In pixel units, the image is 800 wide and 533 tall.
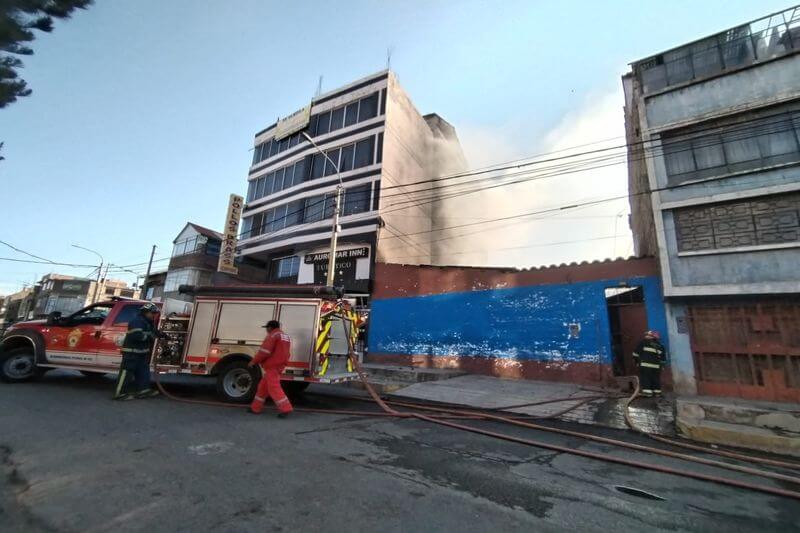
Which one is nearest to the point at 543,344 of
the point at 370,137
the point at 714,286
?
the point at 714,286

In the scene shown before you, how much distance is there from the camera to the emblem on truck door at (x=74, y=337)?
802 centimetres

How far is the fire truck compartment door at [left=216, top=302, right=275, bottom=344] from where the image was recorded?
747 cm

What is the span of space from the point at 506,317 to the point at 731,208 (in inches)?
266

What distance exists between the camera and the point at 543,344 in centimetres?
1187

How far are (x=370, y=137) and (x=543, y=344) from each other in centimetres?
1545

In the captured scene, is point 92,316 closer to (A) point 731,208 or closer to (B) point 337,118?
(A) point 731,208

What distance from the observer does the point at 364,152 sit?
21.9 meters

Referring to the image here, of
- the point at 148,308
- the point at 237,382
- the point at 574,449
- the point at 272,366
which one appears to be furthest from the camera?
the point at 148,308

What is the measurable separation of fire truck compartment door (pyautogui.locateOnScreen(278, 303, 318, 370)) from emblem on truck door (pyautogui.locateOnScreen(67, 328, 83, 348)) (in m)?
4.54

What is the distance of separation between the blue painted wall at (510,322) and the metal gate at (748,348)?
→ 102 cm

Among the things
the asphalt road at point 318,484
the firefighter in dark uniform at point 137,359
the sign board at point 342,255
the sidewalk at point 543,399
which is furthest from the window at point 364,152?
the asphalt road at point 318,484

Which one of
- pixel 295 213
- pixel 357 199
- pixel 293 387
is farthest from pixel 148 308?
pixel 295 213

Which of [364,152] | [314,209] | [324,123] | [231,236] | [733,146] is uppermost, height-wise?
[324,123]

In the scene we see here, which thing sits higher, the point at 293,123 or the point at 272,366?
the point at 293,123
